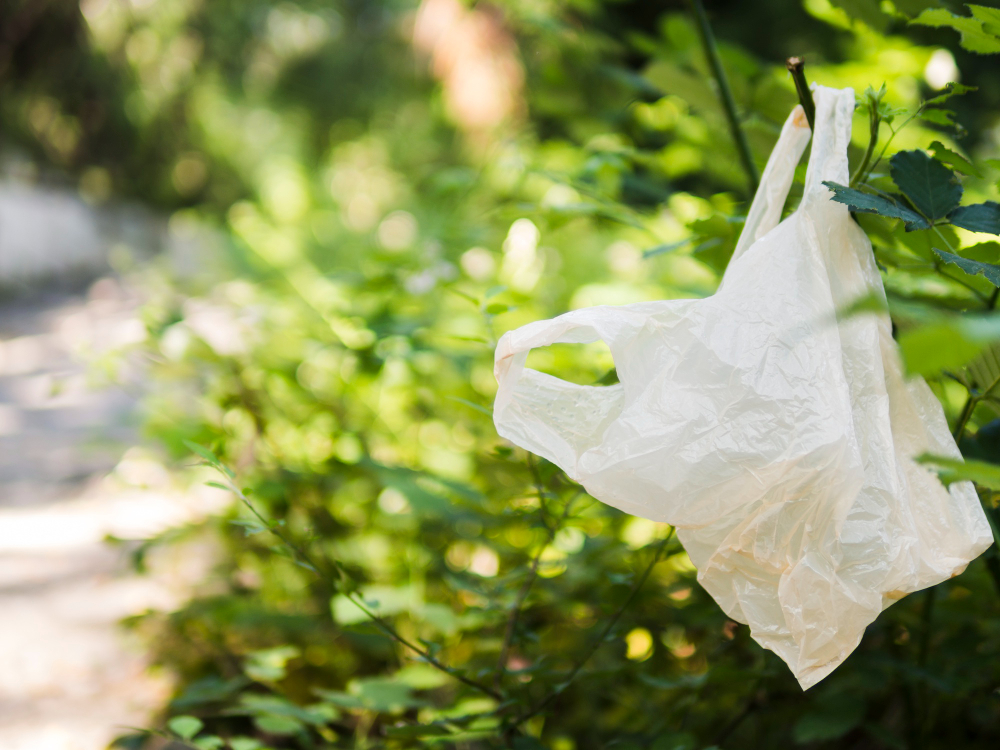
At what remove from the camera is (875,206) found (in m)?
0.38

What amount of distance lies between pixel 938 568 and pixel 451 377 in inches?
39.9

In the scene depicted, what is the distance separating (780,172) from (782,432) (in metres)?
0.20

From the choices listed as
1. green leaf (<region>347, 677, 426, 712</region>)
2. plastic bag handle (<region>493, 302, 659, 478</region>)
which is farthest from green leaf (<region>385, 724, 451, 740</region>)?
plastic bag handle (<region>493, 302, 659, 478</region>)

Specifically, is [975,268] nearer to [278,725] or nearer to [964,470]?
[964,470]

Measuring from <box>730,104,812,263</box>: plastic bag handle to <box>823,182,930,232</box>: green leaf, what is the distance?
0.22 feet

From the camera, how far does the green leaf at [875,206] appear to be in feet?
1.23

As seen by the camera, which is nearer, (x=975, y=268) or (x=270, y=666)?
(x=975, y=268)

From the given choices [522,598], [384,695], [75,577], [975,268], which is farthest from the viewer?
[75,577]

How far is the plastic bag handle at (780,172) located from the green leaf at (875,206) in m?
0.07

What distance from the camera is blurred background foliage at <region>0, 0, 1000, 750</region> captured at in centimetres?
58

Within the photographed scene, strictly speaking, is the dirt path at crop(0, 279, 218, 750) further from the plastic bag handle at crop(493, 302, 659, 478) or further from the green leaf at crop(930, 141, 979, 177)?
the green leaf at crop(930, 141, 979, 177)

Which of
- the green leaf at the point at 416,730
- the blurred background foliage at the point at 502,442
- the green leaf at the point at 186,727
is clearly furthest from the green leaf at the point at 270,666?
the green leaf at the point at 416,730

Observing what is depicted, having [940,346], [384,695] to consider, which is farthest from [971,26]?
[384,695]

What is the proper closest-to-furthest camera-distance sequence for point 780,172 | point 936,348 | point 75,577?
1. point 936,348
2. point 780,172
3. point 75,577
